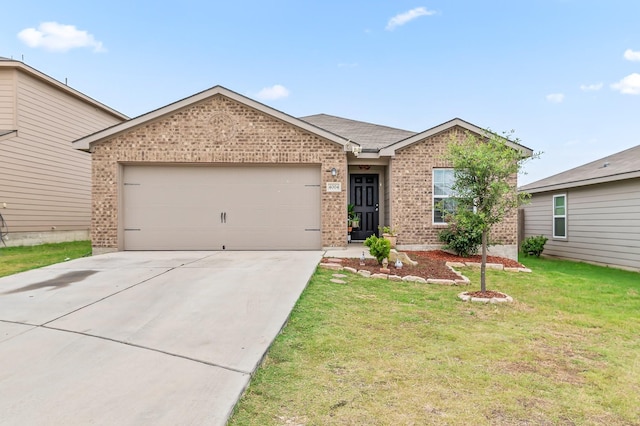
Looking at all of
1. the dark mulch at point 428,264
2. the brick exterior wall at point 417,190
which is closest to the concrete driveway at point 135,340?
the dark mulch at point 428,264

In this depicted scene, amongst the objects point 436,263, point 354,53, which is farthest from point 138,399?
point 354,53

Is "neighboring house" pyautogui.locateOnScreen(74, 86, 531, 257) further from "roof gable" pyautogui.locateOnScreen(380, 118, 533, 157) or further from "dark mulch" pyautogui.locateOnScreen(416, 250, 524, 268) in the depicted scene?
"dark mulch" pyautogui.locateOnScreen(416, 250, 524, 268)

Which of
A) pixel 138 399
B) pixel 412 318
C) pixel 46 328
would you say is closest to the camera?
pixel 138 399

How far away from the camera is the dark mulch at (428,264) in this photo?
782cm

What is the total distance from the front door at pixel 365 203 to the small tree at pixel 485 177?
19.4 feet

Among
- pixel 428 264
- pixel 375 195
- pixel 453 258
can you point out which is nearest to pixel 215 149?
pixel 375 195

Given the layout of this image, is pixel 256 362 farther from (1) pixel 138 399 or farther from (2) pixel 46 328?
(2) pixel 46 328

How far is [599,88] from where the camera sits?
16.9 metres

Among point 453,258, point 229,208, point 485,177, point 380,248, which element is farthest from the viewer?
point 229,208

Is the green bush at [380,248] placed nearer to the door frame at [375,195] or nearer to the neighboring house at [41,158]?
the door frame at [375,195]

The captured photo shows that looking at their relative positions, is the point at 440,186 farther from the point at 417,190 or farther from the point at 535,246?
the point at 535,246

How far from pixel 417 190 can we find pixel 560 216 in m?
6.58

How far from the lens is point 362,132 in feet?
46.2

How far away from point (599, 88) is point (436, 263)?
13969 millimetres
